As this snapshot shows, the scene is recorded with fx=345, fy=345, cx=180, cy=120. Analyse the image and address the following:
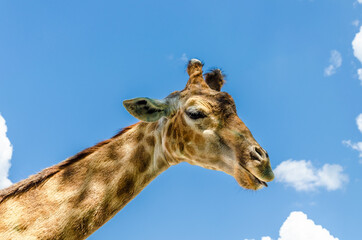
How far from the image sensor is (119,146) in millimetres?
6441

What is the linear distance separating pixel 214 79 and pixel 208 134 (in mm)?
3007

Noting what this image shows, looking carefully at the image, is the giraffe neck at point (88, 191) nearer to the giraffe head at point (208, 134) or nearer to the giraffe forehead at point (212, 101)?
the giraffe head at point (208, 134)

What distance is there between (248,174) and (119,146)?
7.96ft

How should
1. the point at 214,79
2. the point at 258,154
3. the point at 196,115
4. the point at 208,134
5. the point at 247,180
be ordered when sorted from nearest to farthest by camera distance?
1. the point at 258,154
2. the point at 247,180
3. the point at 208,134
4. the point at 196,115
5. the point at 214,79

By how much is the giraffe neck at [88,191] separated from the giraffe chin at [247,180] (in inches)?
57.1

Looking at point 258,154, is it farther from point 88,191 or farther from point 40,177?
point 40,177

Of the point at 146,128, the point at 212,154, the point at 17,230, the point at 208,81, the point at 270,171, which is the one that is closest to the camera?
the point at 17,230

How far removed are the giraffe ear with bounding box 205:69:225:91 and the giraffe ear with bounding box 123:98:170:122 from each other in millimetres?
2480

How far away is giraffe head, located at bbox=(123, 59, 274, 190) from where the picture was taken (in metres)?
5.65

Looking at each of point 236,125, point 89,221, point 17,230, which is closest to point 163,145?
point 236,125

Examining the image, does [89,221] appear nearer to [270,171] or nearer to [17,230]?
[17,230]

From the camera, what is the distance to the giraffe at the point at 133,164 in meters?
5.35

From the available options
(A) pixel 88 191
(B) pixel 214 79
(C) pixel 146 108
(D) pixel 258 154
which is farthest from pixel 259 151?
(B) pixel 214 79

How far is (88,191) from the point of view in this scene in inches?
224
